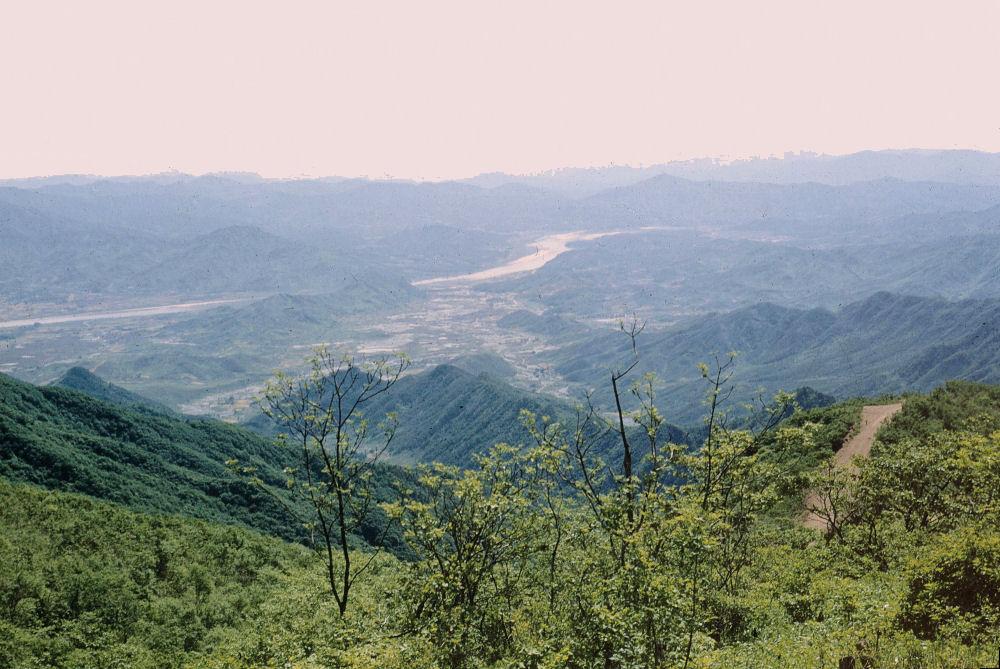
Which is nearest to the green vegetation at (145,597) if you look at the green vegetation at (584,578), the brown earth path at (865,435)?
the green vegetation at (584,578)

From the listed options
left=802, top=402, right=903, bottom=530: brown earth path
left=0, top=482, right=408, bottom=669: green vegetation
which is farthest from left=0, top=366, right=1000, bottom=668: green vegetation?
left=802, top=402, right=903, bottom=530: brown earth path

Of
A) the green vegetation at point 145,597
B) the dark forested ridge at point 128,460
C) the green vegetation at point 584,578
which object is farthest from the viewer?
the dark forested ridge at point 128,460

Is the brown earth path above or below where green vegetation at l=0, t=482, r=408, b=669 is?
below

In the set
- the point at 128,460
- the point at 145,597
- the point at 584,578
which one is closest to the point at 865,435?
the point at 584,578

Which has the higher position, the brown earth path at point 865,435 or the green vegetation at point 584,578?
the green vegetation at point 584,578

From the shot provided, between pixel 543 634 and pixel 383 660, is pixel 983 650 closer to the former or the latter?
pixel 543 634

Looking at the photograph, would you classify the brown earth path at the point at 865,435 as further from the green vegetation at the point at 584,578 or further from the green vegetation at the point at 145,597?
the green vegetation at the point at 145,597

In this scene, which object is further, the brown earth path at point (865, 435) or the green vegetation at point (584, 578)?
the brown earth path at point (865, 435)

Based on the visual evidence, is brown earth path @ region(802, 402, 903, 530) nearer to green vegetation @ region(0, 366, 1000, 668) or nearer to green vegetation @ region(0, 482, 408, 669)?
green vegetation @ region(0, 366, 1000, 668)

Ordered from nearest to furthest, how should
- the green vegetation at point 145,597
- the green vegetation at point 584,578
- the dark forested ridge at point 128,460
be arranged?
the green vegetation at point 584,578, the green vegetation at point 145,597, the dark forested ridge at point 128,460

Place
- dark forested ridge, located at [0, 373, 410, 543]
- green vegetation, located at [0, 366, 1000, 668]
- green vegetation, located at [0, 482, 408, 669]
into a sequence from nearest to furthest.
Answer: green vegetation, located at [0, 366, 1000, 668] → green vegetation, located at [0, 482, 408, 669] → dark forested ridge, located at [0, 373, 410, 543]

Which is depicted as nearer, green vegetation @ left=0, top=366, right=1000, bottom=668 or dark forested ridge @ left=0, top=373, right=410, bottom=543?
green vegetation @ left=0, top=366, right=1000, bottom=668

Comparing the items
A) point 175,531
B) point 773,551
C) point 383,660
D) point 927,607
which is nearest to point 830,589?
point 927,607
